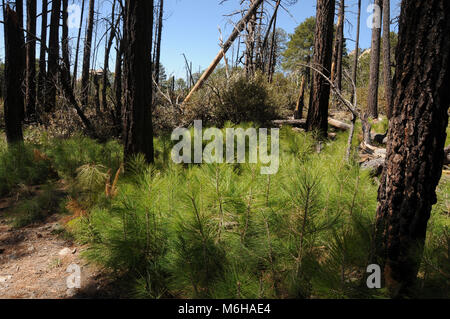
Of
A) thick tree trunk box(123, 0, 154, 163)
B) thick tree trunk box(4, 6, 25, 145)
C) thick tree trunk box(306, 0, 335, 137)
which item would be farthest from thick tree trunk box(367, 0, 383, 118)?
thick tree trunk box(4, 6, 25, 145)

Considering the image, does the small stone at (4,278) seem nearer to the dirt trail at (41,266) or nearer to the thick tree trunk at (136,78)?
the dirt trail at (41,266)

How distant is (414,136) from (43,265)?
8.76ft

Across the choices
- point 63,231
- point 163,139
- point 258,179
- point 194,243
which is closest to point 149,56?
point 163,139

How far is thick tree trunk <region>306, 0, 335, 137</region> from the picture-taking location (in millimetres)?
4704

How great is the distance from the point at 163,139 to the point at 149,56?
1133 millimetres

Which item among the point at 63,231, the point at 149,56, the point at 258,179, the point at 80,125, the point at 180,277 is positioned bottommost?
the point at 63,231

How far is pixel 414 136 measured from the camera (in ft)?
4.54

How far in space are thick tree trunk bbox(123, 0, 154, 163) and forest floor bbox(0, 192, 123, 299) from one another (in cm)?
113

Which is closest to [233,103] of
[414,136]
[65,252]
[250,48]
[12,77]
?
[250,48]

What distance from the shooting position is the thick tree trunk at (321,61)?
4.70 metres

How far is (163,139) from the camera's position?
4137mm

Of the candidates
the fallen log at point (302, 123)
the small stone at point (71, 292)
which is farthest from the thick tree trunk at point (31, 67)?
the small stone at point (71, 292)
